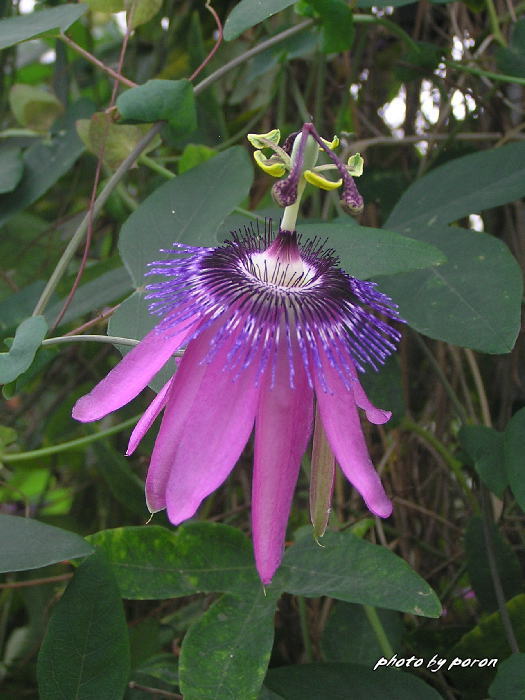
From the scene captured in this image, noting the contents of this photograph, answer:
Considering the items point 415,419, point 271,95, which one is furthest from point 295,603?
point 271,95

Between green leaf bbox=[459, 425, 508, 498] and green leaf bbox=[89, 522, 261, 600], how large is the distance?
32 cm

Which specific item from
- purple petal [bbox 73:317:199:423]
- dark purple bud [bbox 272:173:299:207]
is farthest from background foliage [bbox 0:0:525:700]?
dark purple bud [bbox 272:173:299:207]

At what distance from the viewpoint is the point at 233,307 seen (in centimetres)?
79

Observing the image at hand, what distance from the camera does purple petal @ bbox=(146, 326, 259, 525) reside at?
26.7 inches

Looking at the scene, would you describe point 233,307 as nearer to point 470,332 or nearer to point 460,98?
point 470,332

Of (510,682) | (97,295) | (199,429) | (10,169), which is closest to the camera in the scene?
(199,429)

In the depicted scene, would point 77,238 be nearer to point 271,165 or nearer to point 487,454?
point 271,165

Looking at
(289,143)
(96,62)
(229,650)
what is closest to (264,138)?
(289,143)

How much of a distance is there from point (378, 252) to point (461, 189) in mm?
308

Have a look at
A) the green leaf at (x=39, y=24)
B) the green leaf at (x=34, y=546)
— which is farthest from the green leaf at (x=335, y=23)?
the green leaf at (x=34, y=546)

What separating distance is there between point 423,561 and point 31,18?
113 cm

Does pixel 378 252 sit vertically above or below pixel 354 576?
above

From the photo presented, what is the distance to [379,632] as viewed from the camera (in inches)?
45.4

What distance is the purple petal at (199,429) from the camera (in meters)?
0.68
